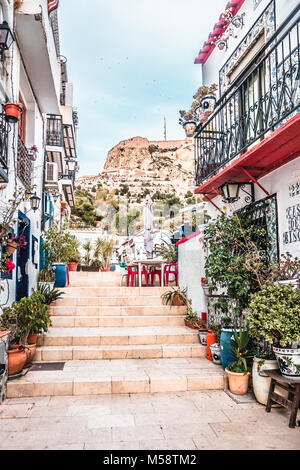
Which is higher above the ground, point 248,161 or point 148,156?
point 148,156

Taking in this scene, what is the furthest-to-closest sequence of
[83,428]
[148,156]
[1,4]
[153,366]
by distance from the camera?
1. [148,156]
2. [153,366]
3. [1,4]
4. [83,428]

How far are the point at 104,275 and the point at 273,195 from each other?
8.49 m

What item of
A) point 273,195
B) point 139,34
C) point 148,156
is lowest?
point 273,195

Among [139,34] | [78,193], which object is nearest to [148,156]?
[78,193]

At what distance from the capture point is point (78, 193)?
153 feet

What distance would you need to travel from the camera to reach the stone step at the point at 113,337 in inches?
264

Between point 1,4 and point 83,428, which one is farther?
point 1,4

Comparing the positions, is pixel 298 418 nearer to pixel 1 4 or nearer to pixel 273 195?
pixel 273 195

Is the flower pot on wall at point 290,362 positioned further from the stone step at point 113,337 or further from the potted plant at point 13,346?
the potted plant at point 13,346

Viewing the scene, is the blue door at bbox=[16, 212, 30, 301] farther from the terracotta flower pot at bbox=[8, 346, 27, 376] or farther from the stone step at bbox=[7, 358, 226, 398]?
the terracotta flower pot at bbox=[8, 346, 27, 376]

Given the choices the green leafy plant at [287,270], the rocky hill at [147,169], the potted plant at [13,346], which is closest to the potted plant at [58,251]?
the potted plant at [13,346]

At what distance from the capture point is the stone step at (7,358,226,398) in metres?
5.09

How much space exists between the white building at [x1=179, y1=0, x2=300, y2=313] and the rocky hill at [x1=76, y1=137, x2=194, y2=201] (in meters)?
49.3

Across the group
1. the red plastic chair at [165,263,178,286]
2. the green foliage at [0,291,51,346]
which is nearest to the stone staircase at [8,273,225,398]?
the green foliage at [0,291,51,346]
